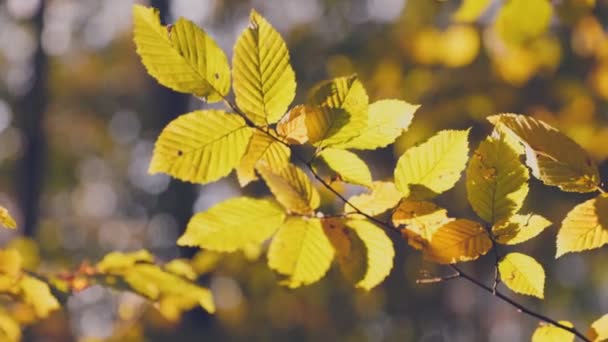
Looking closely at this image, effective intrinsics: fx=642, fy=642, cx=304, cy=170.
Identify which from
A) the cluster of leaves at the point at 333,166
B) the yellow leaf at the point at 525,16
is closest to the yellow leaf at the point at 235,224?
the cluster of leaves at the point at 333,166

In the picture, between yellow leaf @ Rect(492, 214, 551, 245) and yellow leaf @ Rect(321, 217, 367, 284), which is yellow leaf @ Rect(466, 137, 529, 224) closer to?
yellow leaf @ Rect(492, 214, 551, 245)

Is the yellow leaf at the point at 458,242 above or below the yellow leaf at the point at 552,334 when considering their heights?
above

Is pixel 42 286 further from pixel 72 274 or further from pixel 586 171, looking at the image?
pixel 586 171

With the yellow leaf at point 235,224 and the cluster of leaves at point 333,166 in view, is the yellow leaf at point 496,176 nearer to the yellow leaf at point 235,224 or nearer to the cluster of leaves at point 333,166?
the cluster of leaves at point 333,166

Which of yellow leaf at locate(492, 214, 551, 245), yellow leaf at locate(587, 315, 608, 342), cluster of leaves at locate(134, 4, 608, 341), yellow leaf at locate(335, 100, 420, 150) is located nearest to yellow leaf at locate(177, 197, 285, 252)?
cluster of leaves at locate(134, 4, 608, 341)

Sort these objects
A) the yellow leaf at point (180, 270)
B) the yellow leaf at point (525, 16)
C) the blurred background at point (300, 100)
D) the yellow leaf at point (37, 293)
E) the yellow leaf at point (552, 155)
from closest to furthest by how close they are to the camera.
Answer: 1. the yellow leaf at point (552, 155)
2. the yellow leaf at point (37, 293)
3. the yellow leaf at point (180, 270)
4. the yellow leaf at point (525, 16)
5. the blurred background at point (300, 100)

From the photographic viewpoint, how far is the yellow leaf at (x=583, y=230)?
589 millimetres

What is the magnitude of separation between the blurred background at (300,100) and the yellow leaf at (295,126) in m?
0.55

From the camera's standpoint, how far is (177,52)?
548 mm

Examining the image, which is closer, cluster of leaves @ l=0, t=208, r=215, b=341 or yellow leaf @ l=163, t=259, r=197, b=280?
cluster of leaves @ l=0, t=208, r=215, b=341

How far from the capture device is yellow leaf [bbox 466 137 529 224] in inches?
21.9

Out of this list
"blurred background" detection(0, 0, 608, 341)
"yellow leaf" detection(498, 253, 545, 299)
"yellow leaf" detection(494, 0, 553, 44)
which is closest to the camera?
"yellow leaf" detection(498, 253, 545, 299)

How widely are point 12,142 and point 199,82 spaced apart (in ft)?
21.5

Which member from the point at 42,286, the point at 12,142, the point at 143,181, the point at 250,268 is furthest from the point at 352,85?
the point at 143,181
